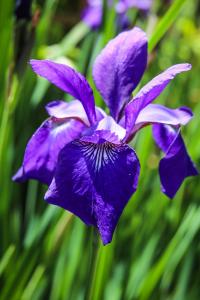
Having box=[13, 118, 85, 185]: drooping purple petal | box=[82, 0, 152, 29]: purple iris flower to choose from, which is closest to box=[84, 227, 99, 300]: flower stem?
box=[13, 118, 85, 185]: drooping purple petal

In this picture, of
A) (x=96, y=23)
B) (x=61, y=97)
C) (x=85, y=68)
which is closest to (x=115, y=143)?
(x=85, y=68)

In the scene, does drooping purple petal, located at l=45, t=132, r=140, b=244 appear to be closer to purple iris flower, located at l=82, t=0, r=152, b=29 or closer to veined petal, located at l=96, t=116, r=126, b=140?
veined petal, located at l=96, t=116, r=126, b=140

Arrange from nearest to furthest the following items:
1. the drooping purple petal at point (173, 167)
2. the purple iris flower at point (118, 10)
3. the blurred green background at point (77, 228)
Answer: the drooping purple petal at point (173, 167), the blurred green background at point (77, 228), the purple iris flower at point (118, 10)

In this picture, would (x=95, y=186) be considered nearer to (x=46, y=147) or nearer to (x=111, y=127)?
(x=111, y=127)

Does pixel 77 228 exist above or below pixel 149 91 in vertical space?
below

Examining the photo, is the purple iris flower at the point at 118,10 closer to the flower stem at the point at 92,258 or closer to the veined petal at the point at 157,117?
the veined petal at the point at 157,117

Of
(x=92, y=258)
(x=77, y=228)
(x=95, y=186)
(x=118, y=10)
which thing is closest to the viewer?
(x=95, y=186)

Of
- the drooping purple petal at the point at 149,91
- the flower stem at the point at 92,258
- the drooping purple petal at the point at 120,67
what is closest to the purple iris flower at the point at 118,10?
the drooping purple petal at the point at 120,67

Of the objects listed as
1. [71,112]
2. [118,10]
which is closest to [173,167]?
[71,112]
